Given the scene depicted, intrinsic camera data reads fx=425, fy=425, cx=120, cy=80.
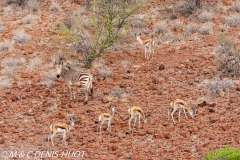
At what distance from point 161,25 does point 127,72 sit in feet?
16.8

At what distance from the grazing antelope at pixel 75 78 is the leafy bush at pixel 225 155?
5468 millimetres

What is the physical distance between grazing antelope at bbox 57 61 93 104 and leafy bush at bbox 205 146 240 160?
5468 millimetres

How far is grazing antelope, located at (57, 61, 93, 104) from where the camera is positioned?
1501cm

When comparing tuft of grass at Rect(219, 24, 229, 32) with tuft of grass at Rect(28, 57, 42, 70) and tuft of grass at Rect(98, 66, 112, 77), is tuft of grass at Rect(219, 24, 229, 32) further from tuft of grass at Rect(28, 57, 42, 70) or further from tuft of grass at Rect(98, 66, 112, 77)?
tuft of grass at Rect(28, 57, 42, 70)

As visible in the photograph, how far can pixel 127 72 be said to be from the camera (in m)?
17.2

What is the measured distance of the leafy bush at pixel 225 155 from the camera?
1051cm

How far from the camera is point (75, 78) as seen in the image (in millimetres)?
15242

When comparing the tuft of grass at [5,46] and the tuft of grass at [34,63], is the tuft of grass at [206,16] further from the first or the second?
Result: the tuft of grass at [5,46]

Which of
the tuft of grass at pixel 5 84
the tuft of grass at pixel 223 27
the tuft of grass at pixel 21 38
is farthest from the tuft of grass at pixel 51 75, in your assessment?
the tuft of grass at pixel 223 27

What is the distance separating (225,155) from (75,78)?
653cm

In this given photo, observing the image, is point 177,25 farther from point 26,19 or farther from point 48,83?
point 26,19

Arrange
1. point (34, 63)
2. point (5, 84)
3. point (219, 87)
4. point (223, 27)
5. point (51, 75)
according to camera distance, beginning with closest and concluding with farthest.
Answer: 1. point (219, 87)
2. point (5, 84)
3. point (51, 75)
4. point (34, 63)
5. point (223, 27)

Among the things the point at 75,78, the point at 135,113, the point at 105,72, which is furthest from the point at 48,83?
the point at 135,113

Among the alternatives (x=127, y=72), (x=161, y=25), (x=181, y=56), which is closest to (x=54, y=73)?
(x=127, y=72)
